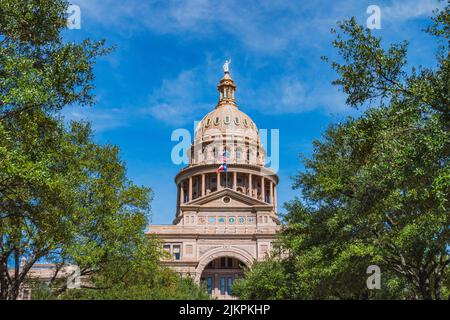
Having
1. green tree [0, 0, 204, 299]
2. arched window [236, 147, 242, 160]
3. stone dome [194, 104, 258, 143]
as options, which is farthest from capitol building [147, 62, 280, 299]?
green tree [0, 0, 204, 299]

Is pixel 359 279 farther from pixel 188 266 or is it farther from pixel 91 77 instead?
pixel 188 266

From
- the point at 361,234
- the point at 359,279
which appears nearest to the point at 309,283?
the point at 359,279

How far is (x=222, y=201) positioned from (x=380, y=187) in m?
69.2

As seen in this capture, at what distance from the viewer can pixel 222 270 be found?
3406 inches

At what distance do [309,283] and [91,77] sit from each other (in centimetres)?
2048

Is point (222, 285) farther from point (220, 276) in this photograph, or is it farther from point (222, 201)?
point (222, 201)

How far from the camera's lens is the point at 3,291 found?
30844 millimetres

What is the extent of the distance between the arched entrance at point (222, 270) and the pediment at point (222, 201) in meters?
8.51

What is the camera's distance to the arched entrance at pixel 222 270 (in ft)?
271

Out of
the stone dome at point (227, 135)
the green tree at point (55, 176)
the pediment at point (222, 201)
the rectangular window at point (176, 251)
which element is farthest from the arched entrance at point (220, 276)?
the green tree at point (55, 176)

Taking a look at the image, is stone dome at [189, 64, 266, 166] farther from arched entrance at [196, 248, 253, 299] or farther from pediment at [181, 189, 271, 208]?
arched entrance at [196, 248, 253, 299]

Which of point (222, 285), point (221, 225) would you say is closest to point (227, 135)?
point (221, 225)

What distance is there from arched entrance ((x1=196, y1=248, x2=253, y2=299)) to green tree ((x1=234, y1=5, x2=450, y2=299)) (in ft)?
149

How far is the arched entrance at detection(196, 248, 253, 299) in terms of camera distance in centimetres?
8250
